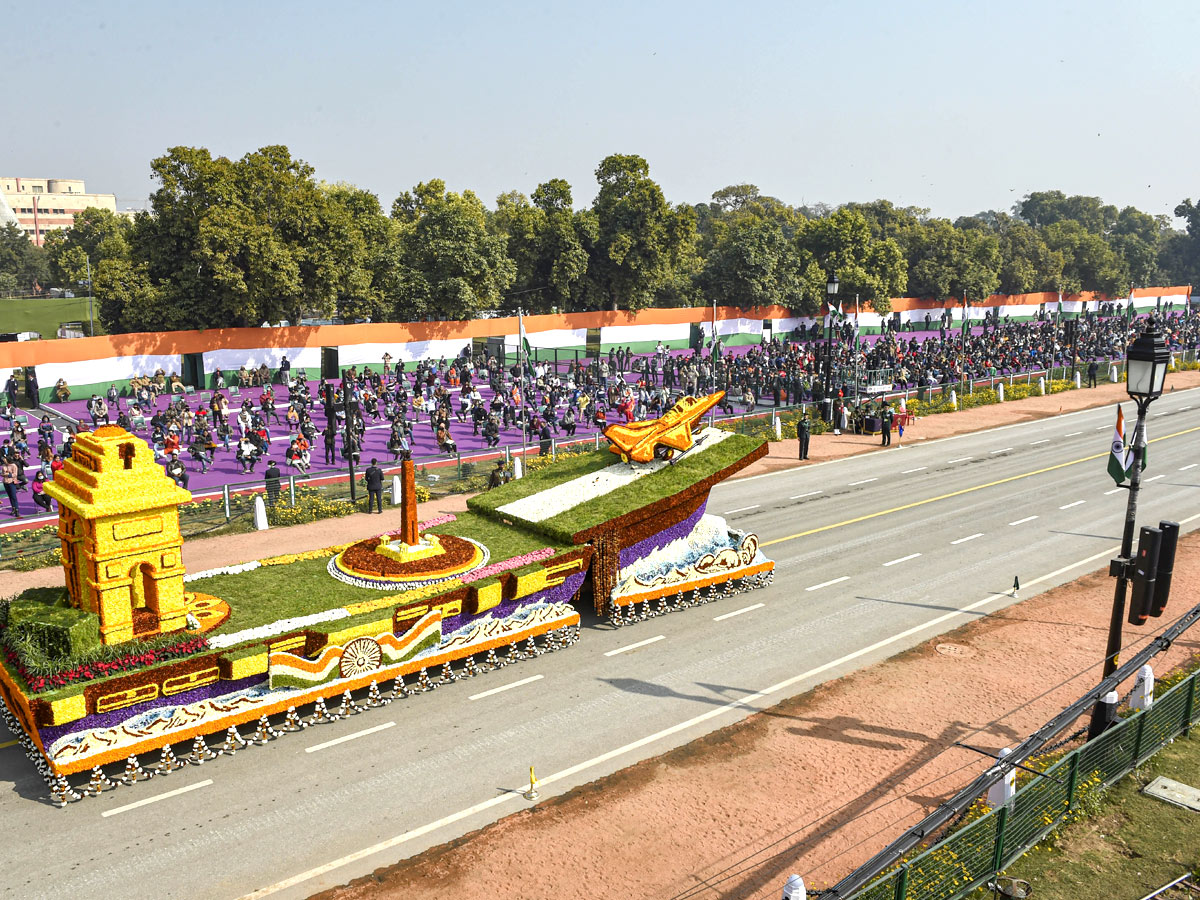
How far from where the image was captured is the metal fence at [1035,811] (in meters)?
10.0

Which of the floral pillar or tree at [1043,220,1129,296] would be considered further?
tree at [1043,220,1129,296]

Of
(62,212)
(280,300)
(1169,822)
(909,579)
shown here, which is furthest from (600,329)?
(62,212)

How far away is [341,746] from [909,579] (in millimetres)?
14210

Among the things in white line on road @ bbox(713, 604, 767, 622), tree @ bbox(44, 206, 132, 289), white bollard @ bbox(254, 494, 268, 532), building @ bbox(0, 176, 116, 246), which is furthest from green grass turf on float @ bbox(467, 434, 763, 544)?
building @ bbox(0, 176, 116, 246)

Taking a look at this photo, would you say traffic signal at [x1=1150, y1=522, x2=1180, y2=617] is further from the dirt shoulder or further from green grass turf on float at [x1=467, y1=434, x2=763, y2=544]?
green grass turf on float at [x1=467, y1=434, x2=763, y2=544]

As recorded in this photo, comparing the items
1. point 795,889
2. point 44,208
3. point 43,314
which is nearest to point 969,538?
point 795,889

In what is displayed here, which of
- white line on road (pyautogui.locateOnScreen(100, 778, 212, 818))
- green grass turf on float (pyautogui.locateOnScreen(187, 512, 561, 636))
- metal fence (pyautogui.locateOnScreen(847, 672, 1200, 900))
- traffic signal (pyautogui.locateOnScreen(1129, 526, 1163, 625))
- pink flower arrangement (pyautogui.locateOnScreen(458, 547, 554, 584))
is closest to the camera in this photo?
metal fence (pyautogui.locateOnScreen(847, 672, 1200, 900))

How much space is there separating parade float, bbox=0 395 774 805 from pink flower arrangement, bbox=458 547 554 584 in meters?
0.07

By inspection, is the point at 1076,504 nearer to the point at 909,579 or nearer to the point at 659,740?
the point at 909,579

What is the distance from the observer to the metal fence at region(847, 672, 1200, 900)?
10008 mm

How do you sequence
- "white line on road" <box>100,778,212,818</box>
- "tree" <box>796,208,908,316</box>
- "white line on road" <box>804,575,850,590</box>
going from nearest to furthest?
"white line on road" <box>100,778,212,818</box>, "white line on road" <box>804,575,850,590</box>, "tree" <box>796,208,908,316</box>

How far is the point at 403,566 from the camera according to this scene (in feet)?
56.3

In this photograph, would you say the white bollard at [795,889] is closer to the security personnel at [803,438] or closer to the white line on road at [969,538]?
the white line on road at [969,538]

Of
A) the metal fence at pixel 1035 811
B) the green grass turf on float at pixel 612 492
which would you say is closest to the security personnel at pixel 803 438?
the green grass turf on float at pixel 612 492
